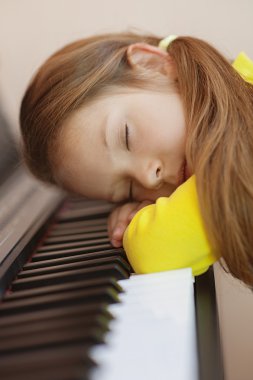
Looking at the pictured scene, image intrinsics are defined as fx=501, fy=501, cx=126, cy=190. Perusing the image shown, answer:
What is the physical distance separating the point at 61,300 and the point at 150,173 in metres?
0.31

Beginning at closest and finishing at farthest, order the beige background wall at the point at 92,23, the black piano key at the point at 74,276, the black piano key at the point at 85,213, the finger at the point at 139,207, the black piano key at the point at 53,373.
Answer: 1. the black piano key at the point at 53,373
2. the black piano key at the point at 74,276
3. the finger at the point at 139,207
4. the black piano key at the point at 85,213
5. the beige background wall at the point at 92,23

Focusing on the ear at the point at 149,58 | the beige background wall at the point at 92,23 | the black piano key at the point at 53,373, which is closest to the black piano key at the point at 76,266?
the black piano key at the point at 53,373

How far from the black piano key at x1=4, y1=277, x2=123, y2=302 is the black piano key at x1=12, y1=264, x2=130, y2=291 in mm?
15

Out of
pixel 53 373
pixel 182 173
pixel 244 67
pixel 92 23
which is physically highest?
pixel 92 23

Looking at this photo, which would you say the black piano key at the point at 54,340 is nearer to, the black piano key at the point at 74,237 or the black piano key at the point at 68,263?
the black piano key at the point at 68,263

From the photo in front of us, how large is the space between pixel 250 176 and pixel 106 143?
0.86 ft

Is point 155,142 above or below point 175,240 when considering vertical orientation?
above

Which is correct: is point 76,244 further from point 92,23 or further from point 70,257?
point 92,23

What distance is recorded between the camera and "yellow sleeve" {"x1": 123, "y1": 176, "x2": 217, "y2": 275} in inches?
28.3

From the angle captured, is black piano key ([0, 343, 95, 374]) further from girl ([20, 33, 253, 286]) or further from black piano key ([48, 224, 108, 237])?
black piano key ([48, 224, 108, 237])

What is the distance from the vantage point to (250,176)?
2.37 feet

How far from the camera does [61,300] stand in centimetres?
62

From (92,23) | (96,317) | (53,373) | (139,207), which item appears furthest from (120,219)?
(92,23)

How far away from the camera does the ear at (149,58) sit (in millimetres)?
984
